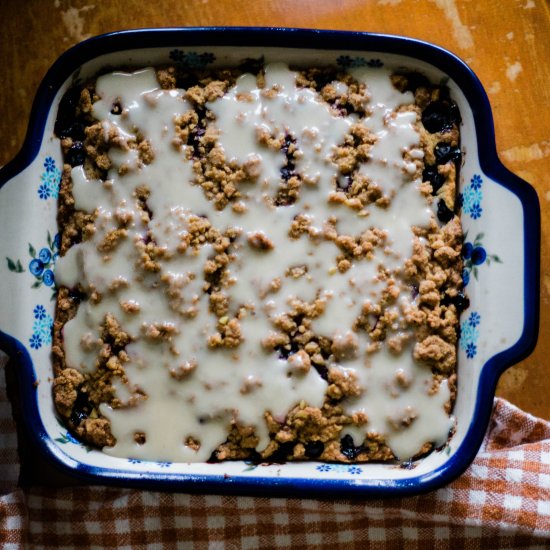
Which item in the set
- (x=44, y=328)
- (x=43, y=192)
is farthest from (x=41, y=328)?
(x=43, y=192)

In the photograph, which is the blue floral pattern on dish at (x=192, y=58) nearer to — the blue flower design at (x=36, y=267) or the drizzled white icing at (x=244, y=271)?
the drizzled white icing at (x=244, y=271)

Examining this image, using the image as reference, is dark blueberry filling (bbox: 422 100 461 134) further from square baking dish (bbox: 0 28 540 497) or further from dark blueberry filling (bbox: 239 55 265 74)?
dark blueberry filling (bbox: 239 55 265 74)

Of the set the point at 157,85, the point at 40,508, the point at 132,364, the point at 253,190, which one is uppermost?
the point at 157,85

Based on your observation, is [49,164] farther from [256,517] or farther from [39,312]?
[256,517]

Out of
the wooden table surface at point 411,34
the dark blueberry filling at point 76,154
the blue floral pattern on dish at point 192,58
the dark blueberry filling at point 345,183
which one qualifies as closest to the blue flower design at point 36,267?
the dark blueberry filling at point 76,154

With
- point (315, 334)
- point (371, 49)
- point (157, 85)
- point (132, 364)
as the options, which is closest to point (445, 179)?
point (371, 49)

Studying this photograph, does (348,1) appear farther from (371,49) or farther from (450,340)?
(450,340)

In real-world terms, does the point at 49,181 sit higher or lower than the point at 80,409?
higher
